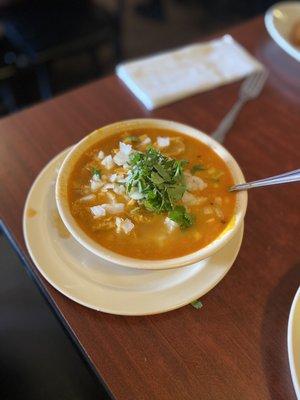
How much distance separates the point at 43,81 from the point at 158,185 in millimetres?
1327

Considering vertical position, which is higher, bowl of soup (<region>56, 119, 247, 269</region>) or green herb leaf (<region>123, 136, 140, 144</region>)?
green herb leaf (<region>123, 136, 140, 144</region>)

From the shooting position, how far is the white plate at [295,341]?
68 centimetres

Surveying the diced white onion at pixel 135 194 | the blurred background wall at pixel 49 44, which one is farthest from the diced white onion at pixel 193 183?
the blurred background wall at pixel 49 44

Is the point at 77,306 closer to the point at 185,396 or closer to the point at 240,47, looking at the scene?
the point at 185,396

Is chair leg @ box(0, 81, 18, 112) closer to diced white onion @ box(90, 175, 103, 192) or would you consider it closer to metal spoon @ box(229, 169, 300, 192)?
diced white onion @ box(90, 175, 103, 192)

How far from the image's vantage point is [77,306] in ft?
2.53

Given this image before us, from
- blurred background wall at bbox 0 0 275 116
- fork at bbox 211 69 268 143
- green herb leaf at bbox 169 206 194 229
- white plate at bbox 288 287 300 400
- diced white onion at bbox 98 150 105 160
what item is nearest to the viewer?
white plate at bbox 288 287 300 400

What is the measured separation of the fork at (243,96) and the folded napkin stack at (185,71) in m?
0.03

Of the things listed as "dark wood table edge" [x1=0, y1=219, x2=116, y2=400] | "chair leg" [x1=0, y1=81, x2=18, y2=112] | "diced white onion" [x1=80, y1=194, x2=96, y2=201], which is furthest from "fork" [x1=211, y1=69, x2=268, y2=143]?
"chair leg" [x1=0, y1=81, x2=18, y2=112]

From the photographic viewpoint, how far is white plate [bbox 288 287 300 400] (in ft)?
2.23

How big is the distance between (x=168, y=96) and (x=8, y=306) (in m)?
0.69

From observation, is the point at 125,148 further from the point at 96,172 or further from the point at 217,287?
the point at 217,287

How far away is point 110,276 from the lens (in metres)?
0.80

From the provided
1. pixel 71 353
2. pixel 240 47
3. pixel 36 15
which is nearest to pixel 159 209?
pixel 71 353
